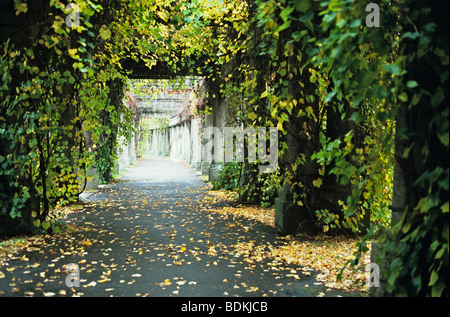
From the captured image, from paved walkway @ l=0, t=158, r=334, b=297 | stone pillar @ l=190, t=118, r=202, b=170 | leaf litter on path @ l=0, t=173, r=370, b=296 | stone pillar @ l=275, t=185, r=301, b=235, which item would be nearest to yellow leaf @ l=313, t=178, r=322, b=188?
stone pillar @ l=275, t=185, r=301, b=235

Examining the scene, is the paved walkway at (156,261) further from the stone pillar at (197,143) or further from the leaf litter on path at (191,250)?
the stone pillar at (197,143)

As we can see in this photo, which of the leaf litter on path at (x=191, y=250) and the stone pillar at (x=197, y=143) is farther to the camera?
the stone pillar at (x=197, y=143)

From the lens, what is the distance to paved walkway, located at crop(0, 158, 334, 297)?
428 centimetres

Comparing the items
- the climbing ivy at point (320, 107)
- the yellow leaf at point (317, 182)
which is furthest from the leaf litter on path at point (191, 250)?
the yellow leaf at point (317, 182)

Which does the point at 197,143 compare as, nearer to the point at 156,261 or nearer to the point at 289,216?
the point at 289,216

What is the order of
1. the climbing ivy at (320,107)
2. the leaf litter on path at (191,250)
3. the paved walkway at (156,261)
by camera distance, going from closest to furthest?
the climbing ivy at (320,107) → the paved walkway at (156,261) → the leaf litter on path at (191,250)

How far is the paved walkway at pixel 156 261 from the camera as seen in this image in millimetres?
4277

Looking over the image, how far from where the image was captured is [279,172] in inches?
348

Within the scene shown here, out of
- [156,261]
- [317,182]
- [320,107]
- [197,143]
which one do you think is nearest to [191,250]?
[156,261]

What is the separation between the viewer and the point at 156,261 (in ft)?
17.7

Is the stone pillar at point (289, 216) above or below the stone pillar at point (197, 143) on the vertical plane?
below

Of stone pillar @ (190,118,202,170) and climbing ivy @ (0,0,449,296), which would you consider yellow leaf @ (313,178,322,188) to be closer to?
climbing ivy @ (0,0,449,296)

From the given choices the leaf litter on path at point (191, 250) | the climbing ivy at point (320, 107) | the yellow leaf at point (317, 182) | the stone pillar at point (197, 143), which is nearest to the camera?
the climbing ivy at point (320, 107)
